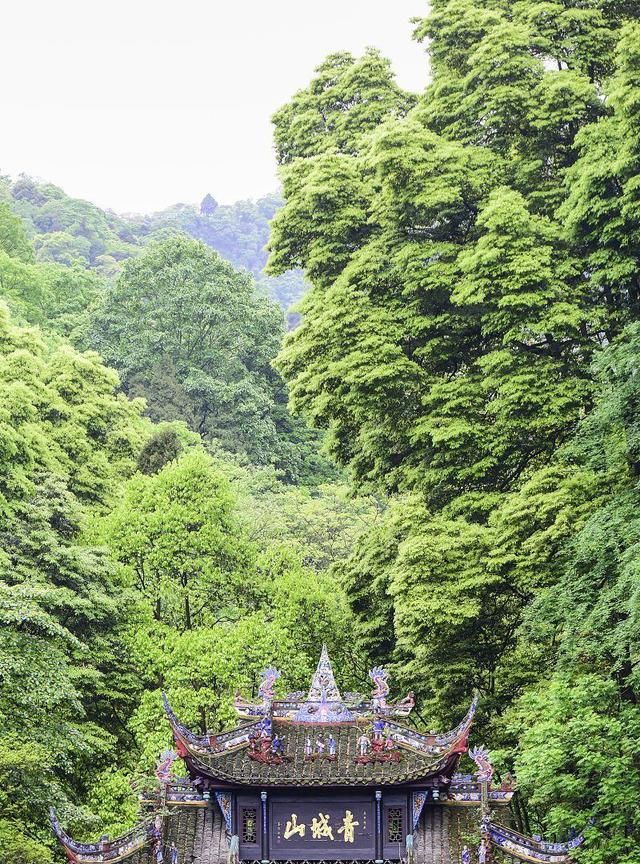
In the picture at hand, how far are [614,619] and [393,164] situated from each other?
38.1ft

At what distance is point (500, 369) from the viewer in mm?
27828

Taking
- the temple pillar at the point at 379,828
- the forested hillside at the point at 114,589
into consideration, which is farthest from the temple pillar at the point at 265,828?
the forested hillside at the point at 114,589

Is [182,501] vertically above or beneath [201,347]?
beneath

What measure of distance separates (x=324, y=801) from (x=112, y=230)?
105126mm

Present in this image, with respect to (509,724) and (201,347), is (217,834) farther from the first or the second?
(201,347)

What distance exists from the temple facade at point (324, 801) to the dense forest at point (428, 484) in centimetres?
176

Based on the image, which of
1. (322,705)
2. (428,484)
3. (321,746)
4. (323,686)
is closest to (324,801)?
(321,746)

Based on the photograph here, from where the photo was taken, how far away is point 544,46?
99.1 ft

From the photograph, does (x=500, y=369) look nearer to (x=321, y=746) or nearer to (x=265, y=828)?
(x=321, y=746)

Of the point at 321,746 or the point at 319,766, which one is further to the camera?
the point at 321,746

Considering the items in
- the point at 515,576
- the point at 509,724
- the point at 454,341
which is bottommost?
the point at 509,724

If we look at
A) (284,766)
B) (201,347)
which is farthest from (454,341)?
(201,347)

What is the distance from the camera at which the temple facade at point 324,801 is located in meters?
19.1

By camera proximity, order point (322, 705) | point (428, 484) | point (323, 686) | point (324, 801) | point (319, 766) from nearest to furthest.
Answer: point (319, 766)
point (324, 801)
point (322, 705)
point (323, 686)
point (428, 484)
